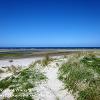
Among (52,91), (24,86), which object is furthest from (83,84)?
(24,86)

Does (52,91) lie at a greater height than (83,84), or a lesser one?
lesser

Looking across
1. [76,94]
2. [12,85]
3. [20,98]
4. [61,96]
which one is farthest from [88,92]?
[12,85]

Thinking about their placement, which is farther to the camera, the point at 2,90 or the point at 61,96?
the point at 2,90

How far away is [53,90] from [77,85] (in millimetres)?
1320

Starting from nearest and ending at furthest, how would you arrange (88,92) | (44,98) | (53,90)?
(88,92), (44,98), (53,90)

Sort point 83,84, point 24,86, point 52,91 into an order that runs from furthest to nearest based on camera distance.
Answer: point 24,86 → point 52,91 → point 83,84

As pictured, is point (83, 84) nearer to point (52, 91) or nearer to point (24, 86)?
point (52, 91)

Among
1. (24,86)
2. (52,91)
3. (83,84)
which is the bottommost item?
(52,91)

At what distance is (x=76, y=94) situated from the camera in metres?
8.20

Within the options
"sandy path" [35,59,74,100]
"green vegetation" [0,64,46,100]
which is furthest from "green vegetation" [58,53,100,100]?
"green vegetation" [0,64,46,100]

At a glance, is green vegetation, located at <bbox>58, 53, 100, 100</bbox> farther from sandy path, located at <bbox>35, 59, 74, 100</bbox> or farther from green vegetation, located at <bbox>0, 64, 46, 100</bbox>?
green vegetation, located at <bbox>0, 64, 46, 100</bbox>

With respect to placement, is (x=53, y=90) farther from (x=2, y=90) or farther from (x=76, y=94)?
(x=2, y=90)

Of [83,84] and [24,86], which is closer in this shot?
[83,84]

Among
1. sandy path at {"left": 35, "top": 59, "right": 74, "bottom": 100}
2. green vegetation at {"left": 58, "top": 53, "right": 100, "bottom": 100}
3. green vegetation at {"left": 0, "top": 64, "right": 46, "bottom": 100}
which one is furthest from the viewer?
green vegetation at {"left": 0, "top": 64, "right": 46, "bottom": 100}
